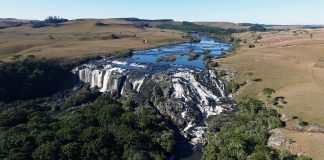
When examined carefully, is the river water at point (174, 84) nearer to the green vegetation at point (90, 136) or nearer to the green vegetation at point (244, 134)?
the green vegetation at point (244, 134)

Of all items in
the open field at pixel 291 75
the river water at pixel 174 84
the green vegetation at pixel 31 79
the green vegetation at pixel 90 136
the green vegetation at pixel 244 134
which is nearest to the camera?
the green vegetation at pixel 244 134

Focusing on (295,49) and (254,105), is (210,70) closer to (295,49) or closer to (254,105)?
(254,105)

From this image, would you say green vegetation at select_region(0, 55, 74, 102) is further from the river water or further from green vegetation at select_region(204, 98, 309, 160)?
green vegetation at select_region(204, 98, 309, 160)

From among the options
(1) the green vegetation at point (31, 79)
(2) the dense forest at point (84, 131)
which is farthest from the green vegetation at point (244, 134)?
(1) the green vegetation at point (31, 79)

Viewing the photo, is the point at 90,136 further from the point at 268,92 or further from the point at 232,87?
the point at 232,87

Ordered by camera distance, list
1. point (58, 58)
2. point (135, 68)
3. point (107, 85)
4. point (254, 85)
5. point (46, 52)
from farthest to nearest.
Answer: point (46, 52), point (58, 58), point (135, 68), point (107, 85), point (254, 85)

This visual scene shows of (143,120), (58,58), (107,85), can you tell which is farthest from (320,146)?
(58,58)
